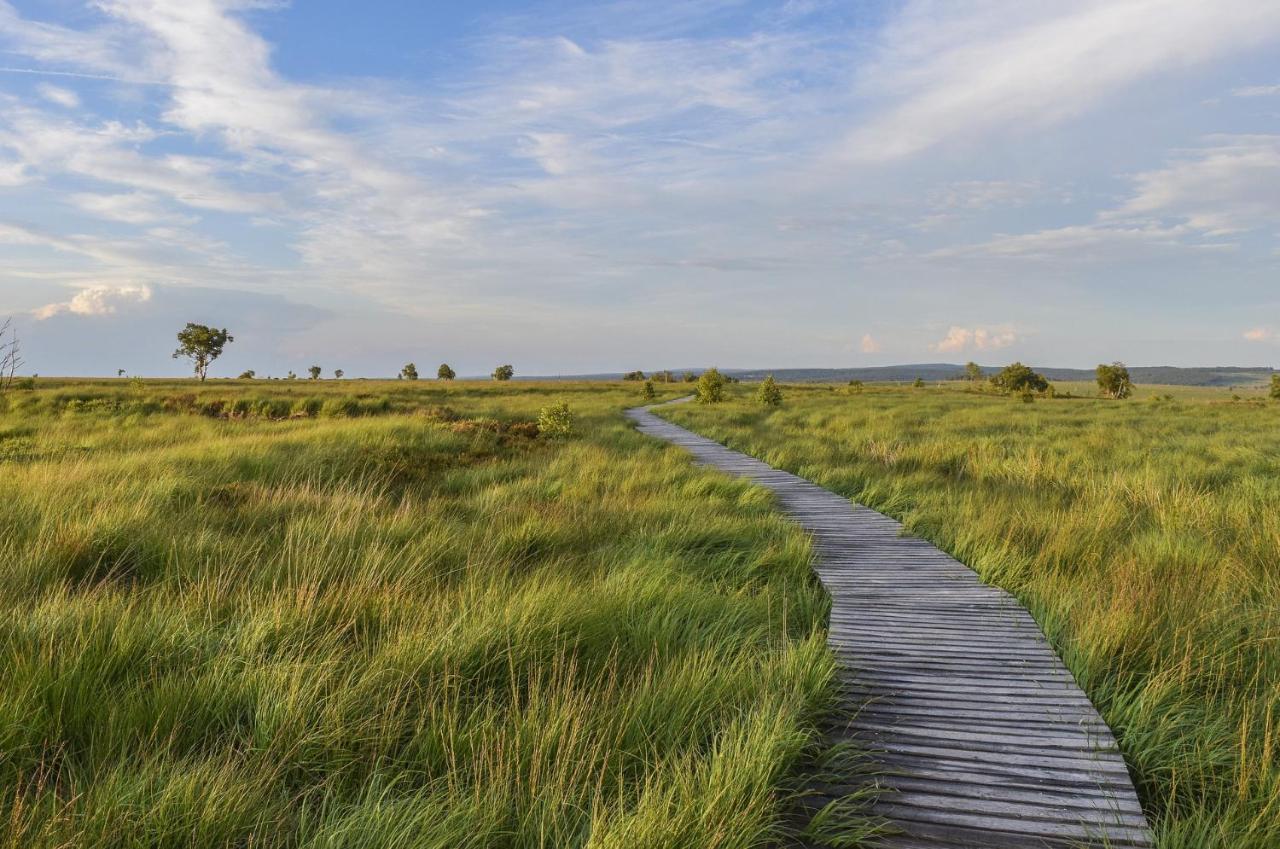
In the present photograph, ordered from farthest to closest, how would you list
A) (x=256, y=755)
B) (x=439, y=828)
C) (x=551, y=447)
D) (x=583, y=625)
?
(x=551, y=447), (x=583, y=625), (x=256, y=755), (x=439, y=828)

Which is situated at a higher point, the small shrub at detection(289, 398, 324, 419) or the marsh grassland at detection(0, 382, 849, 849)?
the small shrub at detection(289, 398, 324, 419)

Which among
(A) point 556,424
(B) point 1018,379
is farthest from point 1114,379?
(A) point 556,424

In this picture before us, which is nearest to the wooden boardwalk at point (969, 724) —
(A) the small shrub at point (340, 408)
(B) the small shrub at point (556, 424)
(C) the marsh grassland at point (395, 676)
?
(C) the marsh grassland at point (395, 676)

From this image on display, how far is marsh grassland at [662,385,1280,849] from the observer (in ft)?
8.77

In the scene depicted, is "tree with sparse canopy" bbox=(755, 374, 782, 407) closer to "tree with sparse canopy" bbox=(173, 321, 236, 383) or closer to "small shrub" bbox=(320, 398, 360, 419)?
"small shrub" bbox=(320, 398, 360, 419)

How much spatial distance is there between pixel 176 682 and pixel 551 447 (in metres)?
10.6

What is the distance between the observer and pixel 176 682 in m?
2.84

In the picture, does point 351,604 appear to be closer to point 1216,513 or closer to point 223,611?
point 223,611

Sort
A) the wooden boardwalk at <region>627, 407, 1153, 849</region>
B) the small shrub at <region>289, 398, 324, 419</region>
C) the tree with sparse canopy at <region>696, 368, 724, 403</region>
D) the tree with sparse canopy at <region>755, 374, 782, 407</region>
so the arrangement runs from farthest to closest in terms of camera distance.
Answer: the tree with sparse canopy at <region>696, 368, 724, 403</region>
the tree with sparse canopy at <region>755, 374, 782, 407</region>
the small shrub at <region>289, 398, 324, 419</region>
the wooden boardwalk at <region>627, 407, 1153, 849</region>

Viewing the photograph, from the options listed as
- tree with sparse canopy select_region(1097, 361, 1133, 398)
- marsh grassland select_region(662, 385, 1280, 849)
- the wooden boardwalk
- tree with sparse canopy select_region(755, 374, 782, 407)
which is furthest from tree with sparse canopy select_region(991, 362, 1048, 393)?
the wooden boardwalk

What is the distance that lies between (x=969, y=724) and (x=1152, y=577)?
8.81 feet

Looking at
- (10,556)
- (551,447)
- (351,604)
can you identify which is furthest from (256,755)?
(551,447)

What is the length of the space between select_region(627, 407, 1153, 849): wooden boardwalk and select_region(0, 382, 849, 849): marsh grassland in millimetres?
332

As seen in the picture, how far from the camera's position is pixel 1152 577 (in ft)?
15.2
